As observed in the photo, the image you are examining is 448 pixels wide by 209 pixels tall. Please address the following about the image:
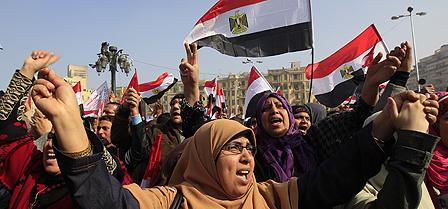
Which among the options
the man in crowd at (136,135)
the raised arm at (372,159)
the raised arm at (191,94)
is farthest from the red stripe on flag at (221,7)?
the raised arm at (372,159)

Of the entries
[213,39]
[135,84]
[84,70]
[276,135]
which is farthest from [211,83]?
[84,70]

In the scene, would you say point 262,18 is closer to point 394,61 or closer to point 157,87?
point 394,61

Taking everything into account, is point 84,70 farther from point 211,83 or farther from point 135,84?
point 135,84

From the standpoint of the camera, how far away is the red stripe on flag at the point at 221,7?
520 centimetres

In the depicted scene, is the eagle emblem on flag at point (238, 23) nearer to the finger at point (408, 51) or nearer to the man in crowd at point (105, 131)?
the man in crowd at point (105, 131)

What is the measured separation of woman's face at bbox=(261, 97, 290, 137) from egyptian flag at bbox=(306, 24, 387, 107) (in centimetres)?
362

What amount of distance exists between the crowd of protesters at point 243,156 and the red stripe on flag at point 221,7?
Answer: 1897 millimetres

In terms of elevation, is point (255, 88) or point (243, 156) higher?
point (255, 88)

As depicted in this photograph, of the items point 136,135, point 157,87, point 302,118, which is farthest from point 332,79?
point 136,135

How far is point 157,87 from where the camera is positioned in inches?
331

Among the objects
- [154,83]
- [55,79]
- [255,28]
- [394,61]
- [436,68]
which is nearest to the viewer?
[55,79]

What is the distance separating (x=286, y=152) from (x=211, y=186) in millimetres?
955

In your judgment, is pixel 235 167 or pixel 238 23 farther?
pixel 238 23

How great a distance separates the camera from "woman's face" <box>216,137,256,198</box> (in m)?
1.92
